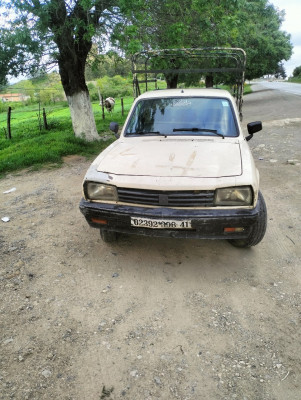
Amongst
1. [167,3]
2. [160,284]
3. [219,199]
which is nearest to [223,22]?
[167,3]

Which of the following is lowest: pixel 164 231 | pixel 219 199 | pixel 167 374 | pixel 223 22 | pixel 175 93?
pixel 167 374

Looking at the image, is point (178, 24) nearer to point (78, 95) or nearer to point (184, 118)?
point (78, 95)

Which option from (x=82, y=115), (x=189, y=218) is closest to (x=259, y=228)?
(x=189, y=218)

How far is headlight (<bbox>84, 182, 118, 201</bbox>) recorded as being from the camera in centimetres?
304

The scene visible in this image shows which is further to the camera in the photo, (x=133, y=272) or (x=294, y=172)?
(x=294, y=172)

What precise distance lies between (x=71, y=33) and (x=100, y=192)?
667cm

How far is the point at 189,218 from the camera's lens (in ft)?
9.21

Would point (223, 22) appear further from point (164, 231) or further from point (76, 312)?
point (76, 312)

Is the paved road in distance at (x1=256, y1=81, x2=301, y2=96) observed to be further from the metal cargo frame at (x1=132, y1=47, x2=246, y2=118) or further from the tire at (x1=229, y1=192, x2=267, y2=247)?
the tire at (x1=229, y1=192, x2=267, y2=247)

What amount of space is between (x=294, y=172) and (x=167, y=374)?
534cm

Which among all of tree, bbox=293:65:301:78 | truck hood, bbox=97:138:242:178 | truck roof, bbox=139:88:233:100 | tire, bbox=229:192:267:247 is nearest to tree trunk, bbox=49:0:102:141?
truck roof, bbox=139:88:233:100

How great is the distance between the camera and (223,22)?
8.70 metres

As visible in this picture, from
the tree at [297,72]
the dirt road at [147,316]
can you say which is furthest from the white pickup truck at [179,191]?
the tree at [297,72]

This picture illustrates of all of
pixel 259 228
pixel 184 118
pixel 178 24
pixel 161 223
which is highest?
pixel 178 24
